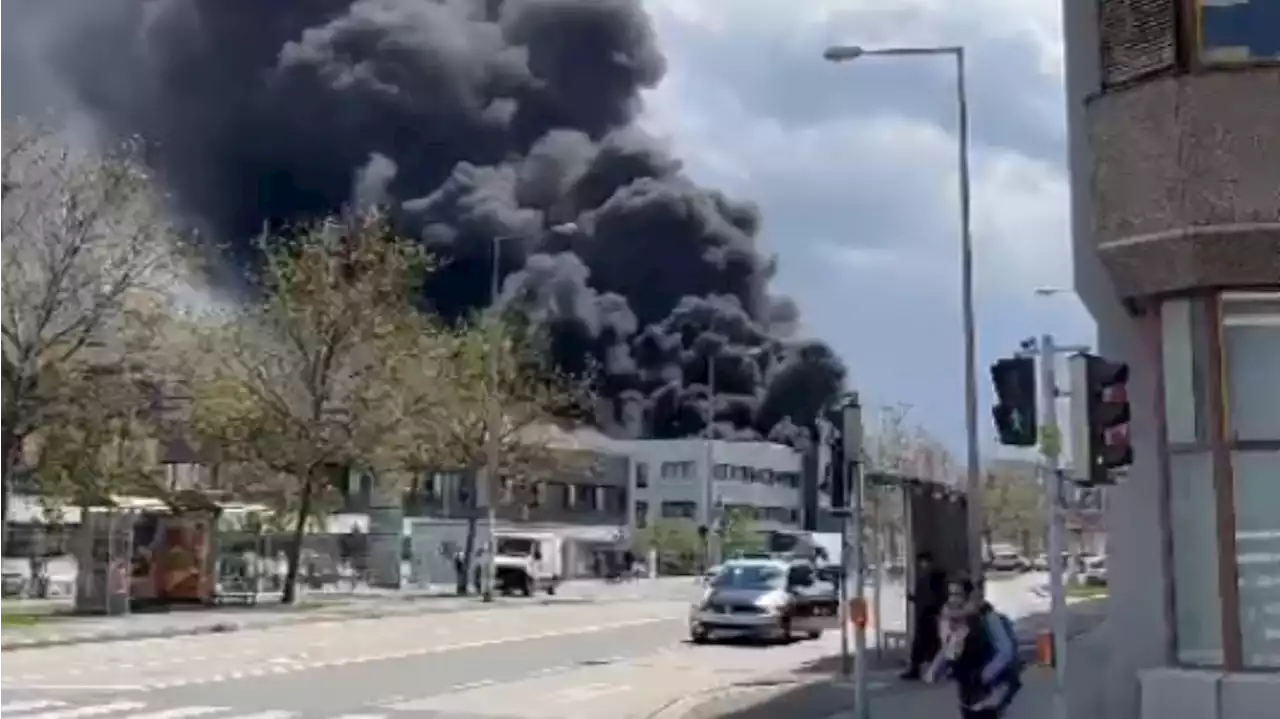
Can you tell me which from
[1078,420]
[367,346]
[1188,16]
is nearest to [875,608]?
[1188,16]

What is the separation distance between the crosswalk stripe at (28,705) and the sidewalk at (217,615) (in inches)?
437

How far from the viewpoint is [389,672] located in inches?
993

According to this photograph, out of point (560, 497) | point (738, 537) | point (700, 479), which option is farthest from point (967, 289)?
point (700, 479)

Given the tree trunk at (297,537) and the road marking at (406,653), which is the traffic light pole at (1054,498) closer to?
the road marking at (406,653)

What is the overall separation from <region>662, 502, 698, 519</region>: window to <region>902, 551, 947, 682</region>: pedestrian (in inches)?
3995

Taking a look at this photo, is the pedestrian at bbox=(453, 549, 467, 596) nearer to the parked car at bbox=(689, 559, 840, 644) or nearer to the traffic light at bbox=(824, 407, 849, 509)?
the parked car at bbox=(689, 559, 840, 644)

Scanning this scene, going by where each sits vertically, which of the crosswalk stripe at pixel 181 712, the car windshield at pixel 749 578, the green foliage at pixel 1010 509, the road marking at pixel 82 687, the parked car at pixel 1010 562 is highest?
the green foliage at pixel 1010 509

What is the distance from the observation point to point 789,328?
15912 centimetres

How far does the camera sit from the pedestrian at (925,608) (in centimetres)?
2362

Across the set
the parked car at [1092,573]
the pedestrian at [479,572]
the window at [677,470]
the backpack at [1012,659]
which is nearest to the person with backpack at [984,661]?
the backpack at [1012,659]

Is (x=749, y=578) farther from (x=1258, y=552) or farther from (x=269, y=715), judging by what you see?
(x=1258, y=552)

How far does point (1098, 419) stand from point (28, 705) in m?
12.9

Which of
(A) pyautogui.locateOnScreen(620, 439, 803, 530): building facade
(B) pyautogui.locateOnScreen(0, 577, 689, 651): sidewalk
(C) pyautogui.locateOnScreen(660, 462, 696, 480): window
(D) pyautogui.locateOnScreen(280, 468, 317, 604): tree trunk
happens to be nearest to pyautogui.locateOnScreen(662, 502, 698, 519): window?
(A) pyautogui.locateOnScreen(620, 439, 803, 530): building facade

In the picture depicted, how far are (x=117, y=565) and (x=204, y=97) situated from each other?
364ft
